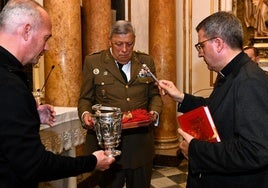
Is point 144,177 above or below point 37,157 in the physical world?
below

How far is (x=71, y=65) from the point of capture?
4.58m

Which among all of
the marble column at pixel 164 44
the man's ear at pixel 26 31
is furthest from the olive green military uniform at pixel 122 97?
the marble column at pixel 164 44

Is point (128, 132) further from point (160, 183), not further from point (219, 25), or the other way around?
point (160, 183)

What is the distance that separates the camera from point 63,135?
3.49 meters

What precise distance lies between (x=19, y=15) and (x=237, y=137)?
129 centimetres

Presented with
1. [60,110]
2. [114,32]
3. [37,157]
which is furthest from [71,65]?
[37,157]

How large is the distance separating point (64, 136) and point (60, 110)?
259mm

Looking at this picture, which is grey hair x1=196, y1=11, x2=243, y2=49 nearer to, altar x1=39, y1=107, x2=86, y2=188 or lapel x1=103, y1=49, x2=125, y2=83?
lapel x1=103, y1=49, x2=125, y2=83

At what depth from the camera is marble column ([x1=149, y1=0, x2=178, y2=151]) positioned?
6.08 m

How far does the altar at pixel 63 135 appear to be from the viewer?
3.25 meters

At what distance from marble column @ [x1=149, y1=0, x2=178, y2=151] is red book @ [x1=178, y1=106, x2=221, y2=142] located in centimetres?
375

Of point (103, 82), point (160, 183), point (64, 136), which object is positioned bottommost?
point (160, 183)

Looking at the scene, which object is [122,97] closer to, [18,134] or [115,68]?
[115,68]

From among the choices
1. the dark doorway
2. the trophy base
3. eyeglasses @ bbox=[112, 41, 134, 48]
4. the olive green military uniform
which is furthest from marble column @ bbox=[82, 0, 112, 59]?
the trophy base
